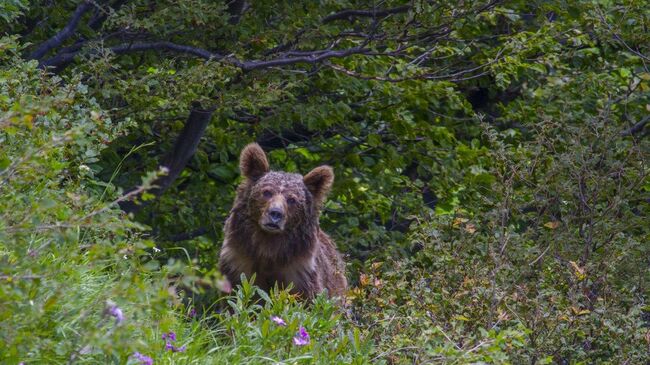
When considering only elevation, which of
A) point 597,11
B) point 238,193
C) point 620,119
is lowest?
point 620,119

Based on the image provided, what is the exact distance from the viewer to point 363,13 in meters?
11.4

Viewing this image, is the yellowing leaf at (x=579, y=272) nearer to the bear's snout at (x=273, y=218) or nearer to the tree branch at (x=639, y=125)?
the bear's snout at (x=273, y=218)

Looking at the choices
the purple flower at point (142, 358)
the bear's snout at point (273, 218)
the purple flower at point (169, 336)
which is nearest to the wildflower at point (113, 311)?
the purple flower at point (142, 358)

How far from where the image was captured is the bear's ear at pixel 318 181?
10.8 metres

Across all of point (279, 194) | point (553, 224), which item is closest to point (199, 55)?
point (279, 194)

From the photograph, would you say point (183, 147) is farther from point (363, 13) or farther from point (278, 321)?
point (278, 321)

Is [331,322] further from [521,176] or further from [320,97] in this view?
[320,97]

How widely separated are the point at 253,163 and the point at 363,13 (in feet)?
5.60

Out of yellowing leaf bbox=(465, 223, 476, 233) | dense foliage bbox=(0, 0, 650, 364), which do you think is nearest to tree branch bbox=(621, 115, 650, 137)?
dense foliage bbox=(0, 0, 650, 364)

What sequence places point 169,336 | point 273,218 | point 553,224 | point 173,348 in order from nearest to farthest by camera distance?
point 173,348, point 169,336, point 553,224, point 273,218

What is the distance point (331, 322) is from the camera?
22.8 feet

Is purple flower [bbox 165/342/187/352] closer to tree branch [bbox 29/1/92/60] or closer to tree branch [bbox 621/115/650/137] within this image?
tree branch [bbox 29/1/92/60]

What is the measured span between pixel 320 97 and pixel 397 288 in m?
5.02

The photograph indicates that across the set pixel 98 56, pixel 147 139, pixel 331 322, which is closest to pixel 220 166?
pixel 147 139
